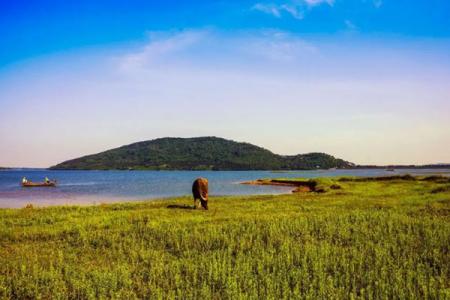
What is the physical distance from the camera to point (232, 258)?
11.5 metres

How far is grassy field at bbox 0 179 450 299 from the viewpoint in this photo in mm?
8766

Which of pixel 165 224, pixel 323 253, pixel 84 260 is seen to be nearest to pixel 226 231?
pixel 165 224

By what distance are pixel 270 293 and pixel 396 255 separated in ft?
17.9

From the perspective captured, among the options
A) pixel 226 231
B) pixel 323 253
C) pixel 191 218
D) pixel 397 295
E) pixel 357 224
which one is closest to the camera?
pixel 397 295

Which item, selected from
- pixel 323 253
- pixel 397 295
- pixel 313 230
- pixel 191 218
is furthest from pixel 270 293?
pixel 191 218

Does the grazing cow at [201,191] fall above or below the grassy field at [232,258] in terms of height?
above

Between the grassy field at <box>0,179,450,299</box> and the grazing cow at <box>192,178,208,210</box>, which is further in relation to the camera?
the grazing cow at <box>192,178,208,210</box>

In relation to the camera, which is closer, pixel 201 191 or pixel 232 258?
pixel 232 258

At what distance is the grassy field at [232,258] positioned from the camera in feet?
28.8

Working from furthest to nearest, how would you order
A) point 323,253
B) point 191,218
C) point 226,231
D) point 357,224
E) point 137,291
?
1. point 191,218
2. point 357,224
3. point 226,231
4. point 323,253
5. point 137,291

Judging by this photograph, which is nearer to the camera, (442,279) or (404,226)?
(442,279)

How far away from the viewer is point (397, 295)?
834 cm

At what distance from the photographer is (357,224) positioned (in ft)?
55.1

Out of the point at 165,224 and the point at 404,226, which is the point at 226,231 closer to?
the point at 165,224
